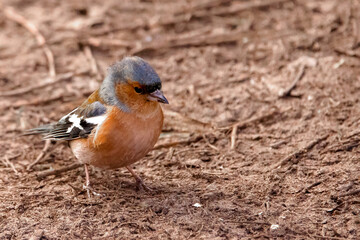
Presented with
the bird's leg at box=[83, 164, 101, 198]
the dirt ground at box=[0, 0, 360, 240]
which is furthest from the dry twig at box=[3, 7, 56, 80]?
the bird's leg at box=[83, 164, 101, 198]

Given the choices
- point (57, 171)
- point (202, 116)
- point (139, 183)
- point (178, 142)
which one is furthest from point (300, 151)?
point (57, 171)

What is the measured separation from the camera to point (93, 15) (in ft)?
29.1

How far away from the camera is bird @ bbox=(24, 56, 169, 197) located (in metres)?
4.52

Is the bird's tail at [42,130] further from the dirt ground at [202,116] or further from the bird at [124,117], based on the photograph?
the bird at [124,117]

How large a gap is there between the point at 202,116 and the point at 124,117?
187 cm

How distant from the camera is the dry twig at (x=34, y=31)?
768 cm

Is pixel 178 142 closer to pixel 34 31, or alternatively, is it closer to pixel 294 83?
pixel 294 83

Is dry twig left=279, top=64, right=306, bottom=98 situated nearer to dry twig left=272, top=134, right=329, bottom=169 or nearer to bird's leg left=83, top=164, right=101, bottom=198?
dry twig left=272, top=134, right=329, bottom=169

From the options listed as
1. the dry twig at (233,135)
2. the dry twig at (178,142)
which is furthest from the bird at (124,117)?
the dry twig at (233,135)

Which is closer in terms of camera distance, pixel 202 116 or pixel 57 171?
pixel 57 171

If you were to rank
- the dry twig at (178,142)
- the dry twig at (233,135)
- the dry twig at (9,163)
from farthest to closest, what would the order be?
the dry twig at (178,142)
the dry twig at (233,135)
the dry twig at (9,163)

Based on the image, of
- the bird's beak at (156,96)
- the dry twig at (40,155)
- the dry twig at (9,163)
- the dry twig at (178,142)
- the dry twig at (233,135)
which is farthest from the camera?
the dry twig at (178,142)

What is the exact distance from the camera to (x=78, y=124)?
5.04 meters

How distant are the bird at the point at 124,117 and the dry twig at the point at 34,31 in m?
2.92
